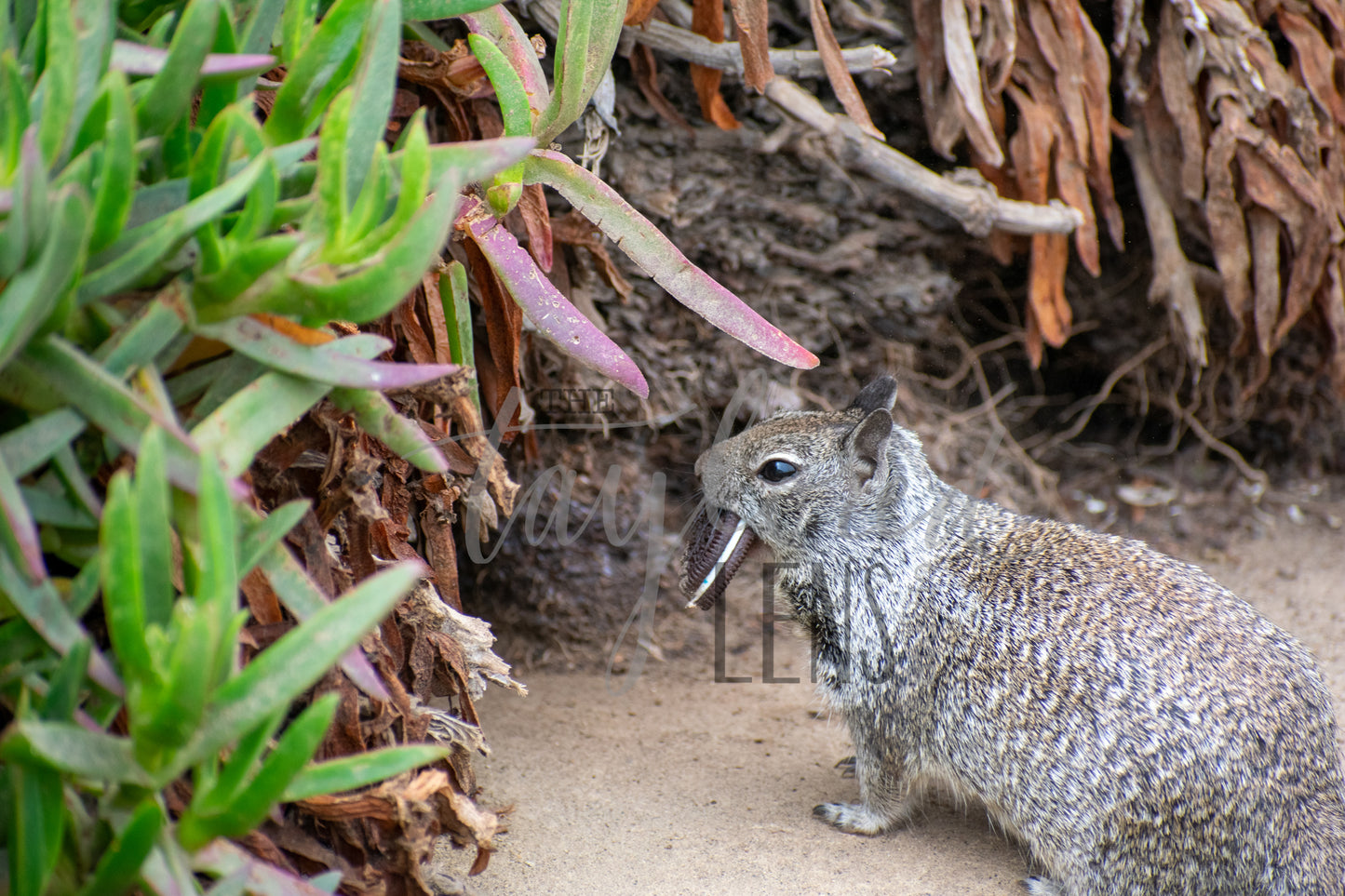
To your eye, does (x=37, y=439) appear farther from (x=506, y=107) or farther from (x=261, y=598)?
(x=506, y=107)

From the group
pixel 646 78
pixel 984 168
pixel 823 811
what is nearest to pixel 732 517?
pixel 823 811

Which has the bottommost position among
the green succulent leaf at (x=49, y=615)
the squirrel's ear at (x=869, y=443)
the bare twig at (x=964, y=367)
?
the bare twig at (x=964, y=367)

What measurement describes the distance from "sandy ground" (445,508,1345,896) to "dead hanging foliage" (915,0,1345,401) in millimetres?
1427

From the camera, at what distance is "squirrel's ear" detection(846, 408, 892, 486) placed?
3258 millimetres

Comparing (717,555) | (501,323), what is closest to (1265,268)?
(717,555)

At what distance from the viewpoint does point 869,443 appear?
11.0ft

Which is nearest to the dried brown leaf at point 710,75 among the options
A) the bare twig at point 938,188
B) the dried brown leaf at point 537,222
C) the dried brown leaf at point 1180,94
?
the bare twig at point 938,188

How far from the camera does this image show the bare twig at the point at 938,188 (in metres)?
4.34

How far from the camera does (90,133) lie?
68.9 inches

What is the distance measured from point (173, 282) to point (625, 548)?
3.16 metres

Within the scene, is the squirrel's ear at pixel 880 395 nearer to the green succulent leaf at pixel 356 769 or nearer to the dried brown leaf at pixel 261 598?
the dried brown leaf at pixel 261 598

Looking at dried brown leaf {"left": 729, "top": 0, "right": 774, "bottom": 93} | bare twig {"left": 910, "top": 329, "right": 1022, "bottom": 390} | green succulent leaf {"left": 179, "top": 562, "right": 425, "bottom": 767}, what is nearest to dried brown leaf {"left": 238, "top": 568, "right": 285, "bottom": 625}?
green succulent leaf {"left": 179, "top": 562, "right": 425, "bottom": 767}

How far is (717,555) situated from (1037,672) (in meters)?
1.04

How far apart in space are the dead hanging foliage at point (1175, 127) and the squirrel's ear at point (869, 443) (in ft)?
5.49
